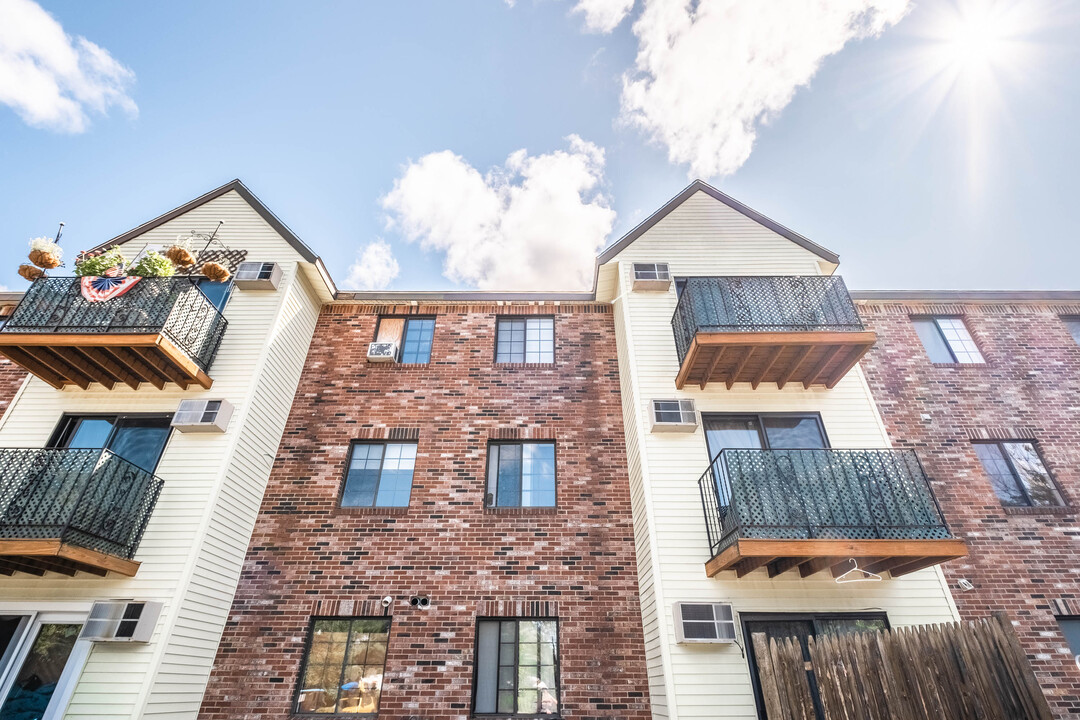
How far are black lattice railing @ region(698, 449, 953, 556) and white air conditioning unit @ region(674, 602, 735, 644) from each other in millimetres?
736

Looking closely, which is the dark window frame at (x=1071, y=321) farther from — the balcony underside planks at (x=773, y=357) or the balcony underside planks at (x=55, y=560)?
the balcony underside planks at (x=55, y=560)

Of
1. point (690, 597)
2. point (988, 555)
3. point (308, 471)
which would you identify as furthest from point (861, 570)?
point (308, 471)

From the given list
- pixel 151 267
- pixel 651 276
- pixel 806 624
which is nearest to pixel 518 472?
pixel 651 276

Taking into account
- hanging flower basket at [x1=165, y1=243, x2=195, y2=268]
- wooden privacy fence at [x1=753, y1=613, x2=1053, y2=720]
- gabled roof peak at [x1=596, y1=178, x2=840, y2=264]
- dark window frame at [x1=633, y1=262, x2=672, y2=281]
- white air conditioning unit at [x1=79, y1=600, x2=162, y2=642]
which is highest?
gabled roof peak at [x1=596, y1=178, x2=840, y2=264]

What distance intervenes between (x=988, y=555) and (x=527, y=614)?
7.30 meters

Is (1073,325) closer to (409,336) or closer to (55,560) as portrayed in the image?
(409,336)

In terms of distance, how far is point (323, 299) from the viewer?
1127 centimetres

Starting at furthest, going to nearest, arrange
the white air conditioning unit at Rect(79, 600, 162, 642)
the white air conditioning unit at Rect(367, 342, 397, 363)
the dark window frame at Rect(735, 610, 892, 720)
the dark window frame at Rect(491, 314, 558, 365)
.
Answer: the dark window frame at Rect(491, 314, 558, 365) < the white air conditioning unit at Rect(367, 342, 397, 363) < the dark window frame at Rect(735, 610, 892, 720) < the white air conditioning unit at Rect(79, 600, 162, 642)

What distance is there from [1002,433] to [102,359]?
1563 cm

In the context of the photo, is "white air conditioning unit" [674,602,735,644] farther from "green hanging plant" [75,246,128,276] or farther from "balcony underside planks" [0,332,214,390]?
"green hanging plant" [75,246,128,276]

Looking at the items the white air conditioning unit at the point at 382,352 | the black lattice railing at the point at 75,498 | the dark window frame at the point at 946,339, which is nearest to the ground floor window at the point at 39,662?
the black lattice railing at the point at 75,498

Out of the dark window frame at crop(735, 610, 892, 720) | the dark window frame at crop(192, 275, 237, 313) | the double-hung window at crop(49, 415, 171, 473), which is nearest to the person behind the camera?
the dark window frame at crop(735, 610, 892, 720)

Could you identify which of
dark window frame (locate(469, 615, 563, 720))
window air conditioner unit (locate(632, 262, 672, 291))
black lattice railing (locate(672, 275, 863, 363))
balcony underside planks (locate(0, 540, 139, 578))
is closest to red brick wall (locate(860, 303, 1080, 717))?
black lattice railing (locate(672, 275, 863, 363))

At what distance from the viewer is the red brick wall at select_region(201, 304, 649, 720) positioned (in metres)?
7.30
